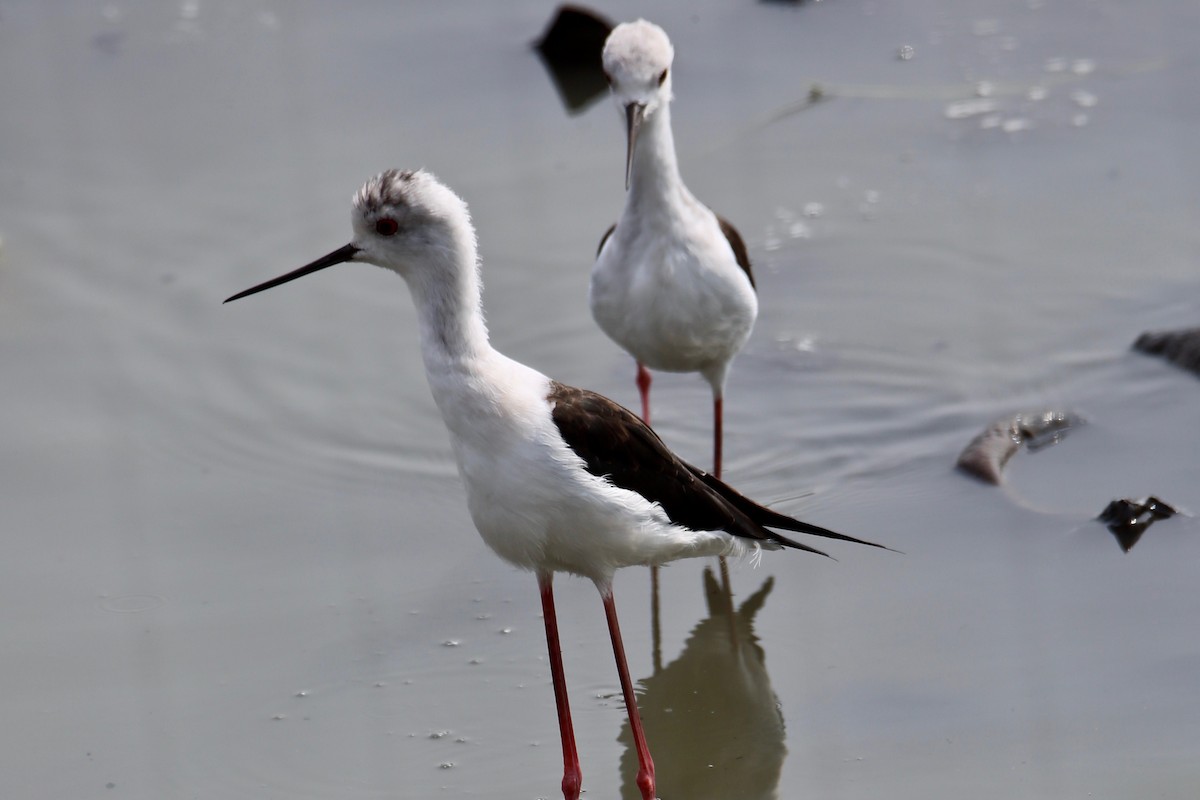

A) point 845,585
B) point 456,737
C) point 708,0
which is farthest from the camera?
point 708,0

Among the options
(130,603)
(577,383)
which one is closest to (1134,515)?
(577,383)

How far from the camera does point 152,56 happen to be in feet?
26.7

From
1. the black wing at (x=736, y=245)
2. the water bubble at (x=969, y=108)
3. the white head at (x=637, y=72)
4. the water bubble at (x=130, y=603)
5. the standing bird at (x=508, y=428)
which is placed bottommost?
the water bubble at (x=130, y=603)

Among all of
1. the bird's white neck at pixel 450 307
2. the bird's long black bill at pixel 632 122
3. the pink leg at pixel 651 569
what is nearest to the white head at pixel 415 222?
the bird's white neck at pixel 450 307

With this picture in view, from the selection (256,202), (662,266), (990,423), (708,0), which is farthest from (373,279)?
(708,0)

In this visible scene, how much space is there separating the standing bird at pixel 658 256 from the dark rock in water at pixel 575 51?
305 cm

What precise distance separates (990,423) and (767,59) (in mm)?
3274

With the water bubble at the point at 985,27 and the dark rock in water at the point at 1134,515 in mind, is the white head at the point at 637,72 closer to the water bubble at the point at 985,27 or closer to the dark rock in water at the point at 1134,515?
the dark rock in water at the point at 1134,515

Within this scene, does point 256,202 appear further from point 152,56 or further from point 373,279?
point 152,56

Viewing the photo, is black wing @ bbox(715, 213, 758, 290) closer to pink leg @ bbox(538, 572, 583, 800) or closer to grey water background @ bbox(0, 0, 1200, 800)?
grey water background @ bbox(0, 0, 1200, 800)

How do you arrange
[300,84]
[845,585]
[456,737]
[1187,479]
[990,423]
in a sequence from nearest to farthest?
[456,737] < [845,585] < [1187,479] < [990,423] < [300,84]

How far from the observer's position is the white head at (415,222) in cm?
332

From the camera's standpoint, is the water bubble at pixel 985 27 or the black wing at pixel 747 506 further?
the water bubble at pixel 985 27

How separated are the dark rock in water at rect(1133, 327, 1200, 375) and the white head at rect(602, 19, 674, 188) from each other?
199cm
